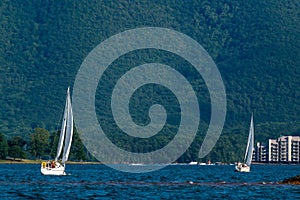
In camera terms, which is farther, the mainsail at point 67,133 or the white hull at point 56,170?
the mainsail at point 67,133

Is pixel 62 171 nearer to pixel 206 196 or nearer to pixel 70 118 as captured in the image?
pixel 70 118

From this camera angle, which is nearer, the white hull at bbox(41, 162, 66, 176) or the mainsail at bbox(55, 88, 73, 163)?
the white hull at bbox(41, 162, 66, 176)

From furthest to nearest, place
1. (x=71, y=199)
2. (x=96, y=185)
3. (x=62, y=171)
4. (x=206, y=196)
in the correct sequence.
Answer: (x=62, y=171)
(x=96, y=185)
(x=206, y=196)
(x=71, y=199)

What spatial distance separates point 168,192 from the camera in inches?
4739

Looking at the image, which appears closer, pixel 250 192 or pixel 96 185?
pixel 250 192

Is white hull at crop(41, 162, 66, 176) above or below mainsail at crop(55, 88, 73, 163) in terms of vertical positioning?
below

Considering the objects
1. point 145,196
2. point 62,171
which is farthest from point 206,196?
point 62,171

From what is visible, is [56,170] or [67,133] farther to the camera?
[67,133]

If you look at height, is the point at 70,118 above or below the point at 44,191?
above

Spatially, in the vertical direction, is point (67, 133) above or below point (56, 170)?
above

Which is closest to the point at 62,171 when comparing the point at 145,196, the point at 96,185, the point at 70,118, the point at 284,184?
the point at 70,118

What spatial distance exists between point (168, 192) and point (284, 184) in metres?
28.0

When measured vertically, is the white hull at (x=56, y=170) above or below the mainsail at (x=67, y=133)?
below

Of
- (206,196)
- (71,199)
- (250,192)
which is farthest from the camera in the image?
(250,192)
